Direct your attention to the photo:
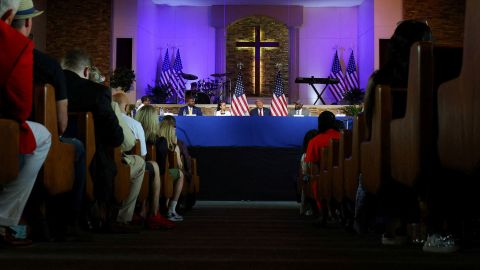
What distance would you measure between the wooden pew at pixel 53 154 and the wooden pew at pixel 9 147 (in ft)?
1.90

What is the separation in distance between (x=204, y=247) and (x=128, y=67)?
12.3 m

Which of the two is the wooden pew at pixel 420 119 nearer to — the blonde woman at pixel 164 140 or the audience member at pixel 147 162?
the audience member at pixel 147 162

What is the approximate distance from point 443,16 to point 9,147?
13.4 metres

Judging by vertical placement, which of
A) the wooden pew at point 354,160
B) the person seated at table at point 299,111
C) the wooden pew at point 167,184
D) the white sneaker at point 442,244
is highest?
the person seated at table at point 299,111

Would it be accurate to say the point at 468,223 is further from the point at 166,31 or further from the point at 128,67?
the point at 166,31

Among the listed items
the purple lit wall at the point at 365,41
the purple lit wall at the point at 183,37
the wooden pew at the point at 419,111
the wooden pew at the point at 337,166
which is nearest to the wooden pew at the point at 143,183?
the wooden pew at the point at 337,166

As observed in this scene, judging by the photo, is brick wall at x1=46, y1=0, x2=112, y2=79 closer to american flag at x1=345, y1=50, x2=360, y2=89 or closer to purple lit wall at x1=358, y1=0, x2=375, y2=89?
american flag at x1=345, y1=50, x2=360, y2=89

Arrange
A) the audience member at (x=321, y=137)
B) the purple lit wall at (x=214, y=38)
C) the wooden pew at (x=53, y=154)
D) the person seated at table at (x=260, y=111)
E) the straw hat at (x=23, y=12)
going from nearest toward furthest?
the straw hat at (x=23, y=12) → the wooden pew at (x=53, y=154) → the audience member at (x=321, y=137) → the person seated at table at (x=260, y=111) → the purple lit wall at (x=214, y=38)

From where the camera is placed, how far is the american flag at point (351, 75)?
50.7ft

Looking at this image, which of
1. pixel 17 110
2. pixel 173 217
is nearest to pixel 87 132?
pixel 17 110

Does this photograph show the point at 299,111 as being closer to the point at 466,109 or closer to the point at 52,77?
the point at 52,77

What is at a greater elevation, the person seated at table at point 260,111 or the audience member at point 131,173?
the person seated at table at point 260,111

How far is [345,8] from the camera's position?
16.4 meters

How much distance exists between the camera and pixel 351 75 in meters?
15.5
